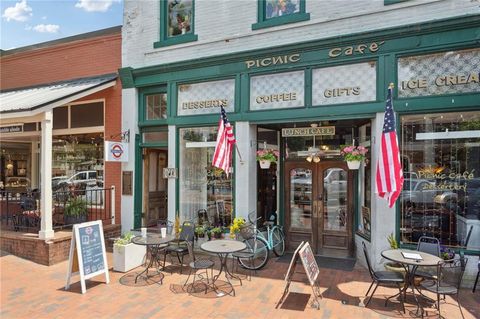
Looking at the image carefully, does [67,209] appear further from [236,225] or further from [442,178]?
[442,178]

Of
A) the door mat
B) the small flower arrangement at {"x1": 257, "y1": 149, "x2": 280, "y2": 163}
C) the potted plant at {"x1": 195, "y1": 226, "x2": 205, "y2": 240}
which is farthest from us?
the potted plant at {"x1": 195, "y1": 226, "x2": 205, "y2": 240}

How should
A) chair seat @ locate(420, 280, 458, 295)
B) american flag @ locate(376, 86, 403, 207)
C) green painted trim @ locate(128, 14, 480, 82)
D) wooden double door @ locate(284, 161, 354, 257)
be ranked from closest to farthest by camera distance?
chair seat @ locate(420, 280, 458, 295) < american flag @ locate(376, 86, 403, 207) < green painted trim @ locate(128, 14, 480, 82) < wooden double door @ locate(284, 161, 354, 257)

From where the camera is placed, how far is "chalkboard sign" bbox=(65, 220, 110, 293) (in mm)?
6160

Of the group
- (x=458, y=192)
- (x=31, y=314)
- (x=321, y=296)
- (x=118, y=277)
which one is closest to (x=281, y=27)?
(x=458, y=192)

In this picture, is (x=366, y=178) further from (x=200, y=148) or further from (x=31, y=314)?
(x=31, y=314)

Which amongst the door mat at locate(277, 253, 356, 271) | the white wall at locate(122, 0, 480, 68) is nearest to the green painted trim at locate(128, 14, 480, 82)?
the white wall at locate(122, 0, 480, 68)

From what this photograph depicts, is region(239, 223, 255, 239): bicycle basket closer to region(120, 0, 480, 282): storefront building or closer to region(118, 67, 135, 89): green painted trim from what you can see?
region(120, 0, 480, 282): storefront building

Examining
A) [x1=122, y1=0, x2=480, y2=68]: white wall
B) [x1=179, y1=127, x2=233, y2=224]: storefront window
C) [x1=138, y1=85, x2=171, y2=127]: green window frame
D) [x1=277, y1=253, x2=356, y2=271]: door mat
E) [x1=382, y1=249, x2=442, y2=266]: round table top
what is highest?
[x1=122, y1=0, x2=480, y2=68]: white wall

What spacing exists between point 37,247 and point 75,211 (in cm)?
147

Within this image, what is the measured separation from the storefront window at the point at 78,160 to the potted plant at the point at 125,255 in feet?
10.9

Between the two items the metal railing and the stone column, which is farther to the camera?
the metal railing

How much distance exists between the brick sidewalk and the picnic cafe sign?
296cm

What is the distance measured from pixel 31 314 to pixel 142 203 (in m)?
4.66

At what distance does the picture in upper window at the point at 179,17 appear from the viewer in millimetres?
9055
